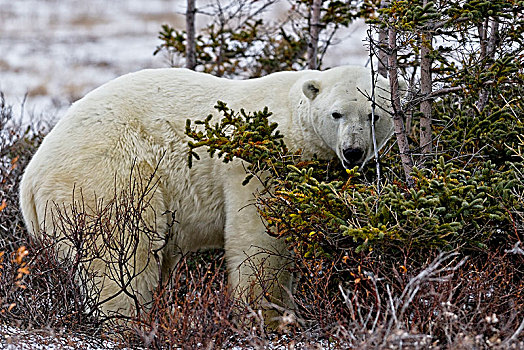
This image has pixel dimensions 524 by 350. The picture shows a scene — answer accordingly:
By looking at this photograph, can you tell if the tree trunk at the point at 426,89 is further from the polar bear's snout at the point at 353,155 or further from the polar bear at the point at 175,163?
the polar bear's snout at the point at 353,155

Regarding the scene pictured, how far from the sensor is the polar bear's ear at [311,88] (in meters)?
3.52

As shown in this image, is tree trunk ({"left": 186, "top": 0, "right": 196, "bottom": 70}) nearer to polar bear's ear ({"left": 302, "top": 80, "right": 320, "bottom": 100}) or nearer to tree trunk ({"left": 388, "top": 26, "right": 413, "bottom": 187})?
polar bear's ear ({"left": 302, "top": 80, "right": 320, "bottom": 100})

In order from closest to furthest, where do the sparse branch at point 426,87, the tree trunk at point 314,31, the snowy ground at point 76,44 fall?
the sparse branch at point 426,87
the tree trunk at point 314,31
the snowy ground at point 76,44

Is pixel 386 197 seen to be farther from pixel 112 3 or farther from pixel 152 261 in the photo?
pixel 112 3

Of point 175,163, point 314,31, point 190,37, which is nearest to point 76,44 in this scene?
point 190,37

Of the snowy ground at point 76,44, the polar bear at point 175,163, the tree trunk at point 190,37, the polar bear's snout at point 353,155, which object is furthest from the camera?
the snowy ground at point 76,44

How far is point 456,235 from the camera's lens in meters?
2.82

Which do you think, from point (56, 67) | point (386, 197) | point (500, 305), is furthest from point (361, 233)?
point (56, 67)

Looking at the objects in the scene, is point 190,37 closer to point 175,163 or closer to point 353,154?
point 175,163

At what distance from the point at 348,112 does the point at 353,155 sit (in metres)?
0.25

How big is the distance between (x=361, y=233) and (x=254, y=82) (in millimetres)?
1482

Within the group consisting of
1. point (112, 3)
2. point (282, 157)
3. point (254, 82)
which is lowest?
point (282, 157)

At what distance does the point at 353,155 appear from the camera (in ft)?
10.8

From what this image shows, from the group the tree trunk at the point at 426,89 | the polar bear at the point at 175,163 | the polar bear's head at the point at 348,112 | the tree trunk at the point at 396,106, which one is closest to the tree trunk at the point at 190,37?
the polar bear at the point at 175,163
